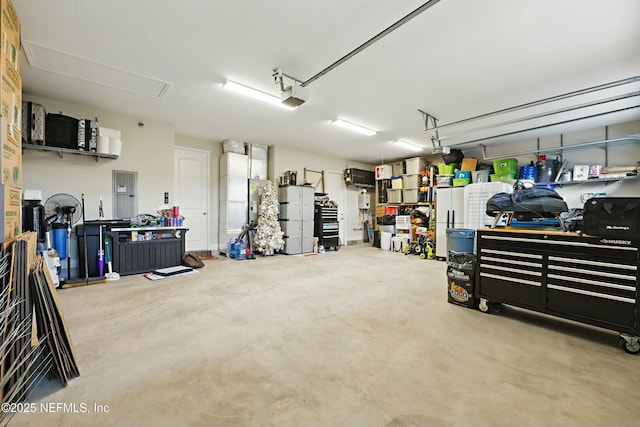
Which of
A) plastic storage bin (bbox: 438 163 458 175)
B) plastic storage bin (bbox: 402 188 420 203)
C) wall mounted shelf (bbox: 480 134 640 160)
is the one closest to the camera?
wall mounted shelf (bbox: 480 134 640 160)

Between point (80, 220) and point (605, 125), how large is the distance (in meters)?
9.91

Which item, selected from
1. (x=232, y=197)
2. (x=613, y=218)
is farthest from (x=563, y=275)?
(x=232, y=197)

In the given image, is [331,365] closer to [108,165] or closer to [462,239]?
[462,239]

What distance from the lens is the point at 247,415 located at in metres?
1.48

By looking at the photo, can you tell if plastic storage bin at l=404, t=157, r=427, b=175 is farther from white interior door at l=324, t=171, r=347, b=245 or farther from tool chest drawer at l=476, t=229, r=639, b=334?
tool chest drawer at l=476, t=229, r=639, b=334

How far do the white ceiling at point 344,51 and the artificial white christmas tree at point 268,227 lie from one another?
2.40 meters

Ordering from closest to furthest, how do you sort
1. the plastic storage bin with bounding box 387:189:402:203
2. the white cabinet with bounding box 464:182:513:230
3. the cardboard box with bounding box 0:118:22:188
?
1. the cardboard box with bounding box 0:118:22:188
2. the white cabinet with bounding box 464:182:513:230
3. the plastic storage bin with bounding box 387:189:402:203

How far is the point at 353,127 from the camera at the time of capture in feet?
18.6

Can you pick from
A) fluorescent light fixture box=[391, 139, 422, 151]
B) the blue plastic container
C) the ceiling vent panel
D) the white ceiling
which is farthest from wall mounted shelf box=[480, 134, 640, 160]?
the ceiling vent panel

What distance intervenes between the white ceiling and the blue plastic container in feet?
7.31

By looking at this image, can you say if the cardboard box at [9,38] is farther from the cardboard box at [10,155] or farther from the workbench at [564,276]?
the workbench at [564,276]

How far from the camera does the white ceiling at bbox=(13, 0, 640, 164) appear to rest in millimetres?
2430

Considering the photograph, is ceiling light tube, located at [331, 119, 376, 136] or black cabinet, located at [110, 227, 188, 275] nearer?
black cabinet, located at [110, 227, 188, 275]

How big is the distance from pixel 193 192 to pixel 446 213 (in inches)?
243
